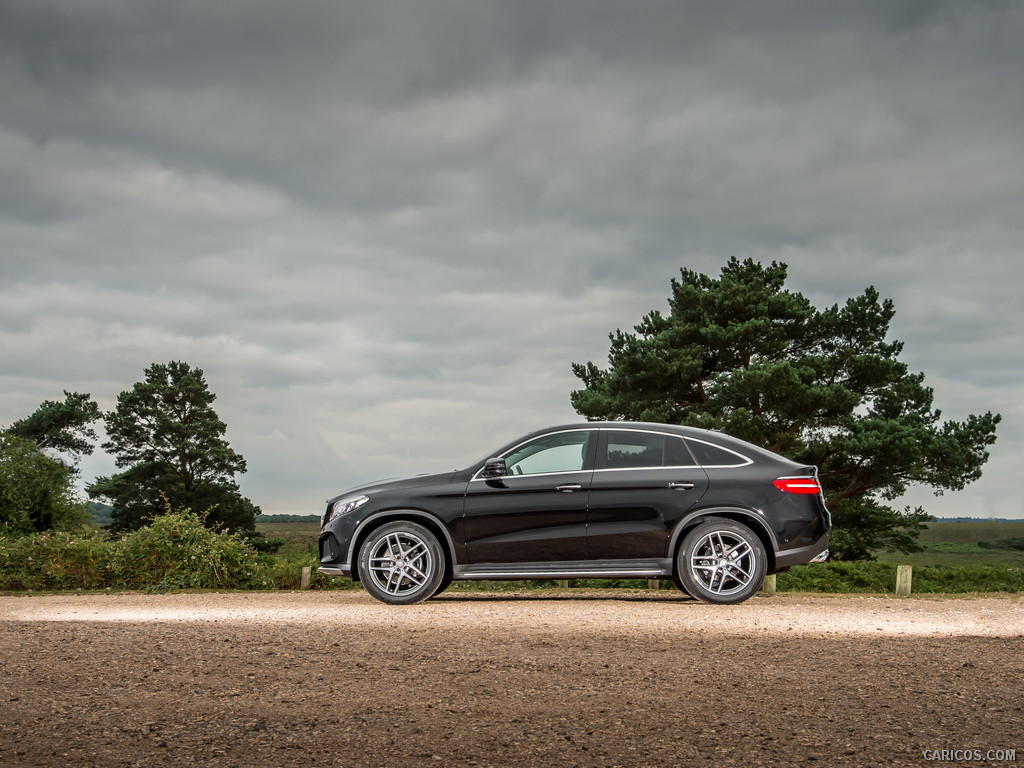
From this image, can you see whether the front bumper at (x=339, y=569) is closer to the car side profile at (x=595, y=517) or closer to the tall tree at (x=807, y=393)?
the car side profile at (x=595, y=517)

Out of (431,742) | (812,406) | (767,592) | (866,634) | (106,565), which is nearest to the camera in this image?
(431,742)

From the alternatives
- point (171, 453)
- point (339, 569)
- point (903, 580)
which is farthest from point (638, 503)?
point (171, 453)

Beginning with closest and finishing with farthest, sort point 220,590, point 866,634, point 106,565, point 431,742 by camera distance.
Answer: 1. point 431,742
2. point 866,634
3. point 220,590
4. point 106,565

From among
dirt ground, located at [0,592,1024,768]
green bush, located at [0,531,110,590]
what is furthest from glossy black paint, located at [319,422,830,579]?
green bush, located at [0,531,110,590]

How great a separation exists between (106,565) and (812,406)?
822 inches

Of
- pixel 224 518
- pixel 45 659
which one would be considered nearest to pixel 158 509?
pixel 224 518

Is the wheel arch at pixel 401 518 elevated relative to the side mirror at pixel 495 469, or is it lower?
lower

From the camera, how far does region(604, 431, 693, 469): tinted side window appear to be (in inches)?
388

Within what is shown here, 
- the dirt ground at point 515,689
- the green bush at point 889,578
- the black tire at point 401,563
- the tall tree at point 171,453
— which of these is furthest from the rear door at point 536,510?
the tall tree at point 171,453

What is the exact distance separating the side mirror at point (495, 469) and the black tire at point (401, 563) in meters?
0.86

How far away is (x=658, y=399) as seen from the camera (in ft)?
101

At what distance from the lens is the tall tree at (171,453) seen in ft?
140

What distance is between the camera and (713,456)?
9852 mm

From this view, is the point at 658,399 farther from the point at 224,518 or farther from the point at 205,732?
the point at 205,732
